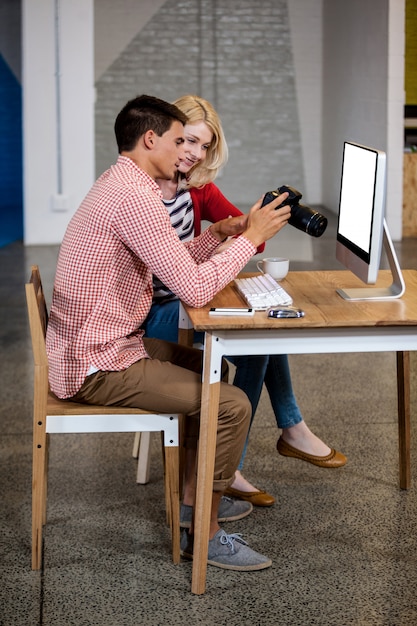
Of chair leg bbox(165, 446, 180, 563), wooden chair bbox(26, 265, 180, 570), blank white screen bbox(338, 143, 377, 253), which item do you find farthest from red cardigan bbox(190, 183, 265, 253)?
chair leg bbox(165, 446, 180, 563)

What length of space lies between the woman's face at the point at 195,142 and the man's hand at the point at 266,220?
580 millimetres

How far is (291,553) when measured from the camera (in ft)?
8.08

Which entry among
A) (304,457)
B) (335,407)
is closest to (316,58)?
(335,407)

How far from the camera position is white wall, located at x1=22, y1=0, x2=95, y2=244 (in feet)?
23.9

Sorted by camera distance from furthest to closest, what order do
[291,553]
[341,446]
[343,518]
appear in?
1. [341,446]
2. [343,518]
3. [291,553]

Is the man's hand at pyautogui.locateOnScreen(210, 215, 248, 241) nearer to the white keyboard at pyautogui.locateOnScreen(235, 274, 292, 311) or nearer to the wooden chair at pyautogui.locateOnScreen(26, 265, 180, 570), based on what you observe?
the white keyboard at pyautogui.locateOnScreen(235, 274, 292, 311)

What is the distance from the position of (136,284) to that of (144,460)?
2.47ft

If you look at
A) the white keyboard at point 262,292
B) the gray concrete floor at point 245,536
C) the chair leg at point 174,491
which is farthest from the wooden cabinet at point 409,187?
the chair leg at point 174,491

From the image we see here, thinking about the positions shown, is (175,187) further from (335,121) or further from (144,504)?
(335,121)

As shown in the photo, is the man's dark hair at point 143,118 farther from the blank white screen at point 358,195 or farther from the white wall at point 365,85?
the white wall at point 365,85

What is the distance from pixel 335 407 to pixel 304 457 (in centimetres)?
68

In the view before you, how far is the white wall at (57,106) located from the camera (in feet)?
23.9

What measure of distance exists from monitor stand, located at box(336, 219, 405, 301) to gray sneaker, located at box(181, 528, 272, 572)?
0.68 m

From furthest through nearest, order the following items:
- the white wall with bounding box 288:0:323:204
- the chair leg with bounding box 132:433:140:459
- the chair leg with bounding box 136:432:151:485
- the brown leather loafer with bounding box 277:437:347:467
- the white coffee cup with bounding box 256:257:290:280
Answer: the white wall with bounding box 288:0:323:204, the chair leg with bounding box 132:433:140:459, the brown leather loafer with bounding box 277:437:347:467, the chair leg with bounding box 136:432:151:485, the white coffee cup with bounding box 256:257:290:280
